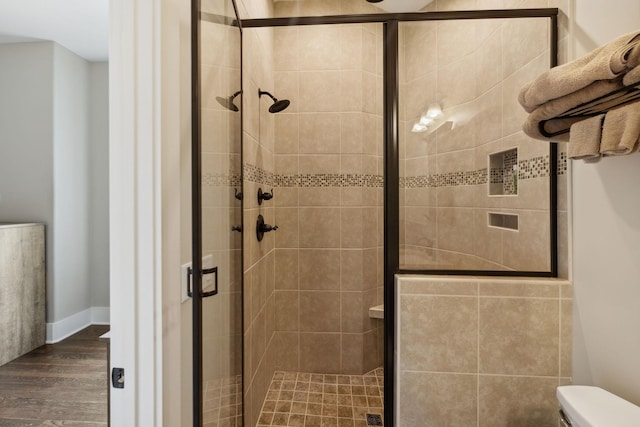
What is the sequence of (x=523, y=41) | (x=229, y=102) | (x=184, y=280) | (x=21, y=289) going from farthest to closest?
(x=21, y=289) < (x=523, y=41) < (x=229, y=102) < (x=184, y=280)

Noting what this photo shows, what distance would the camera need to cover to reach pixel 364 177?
2381mm

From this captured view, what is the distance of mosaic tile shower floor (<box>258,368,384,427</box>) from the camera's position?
73.7 inches

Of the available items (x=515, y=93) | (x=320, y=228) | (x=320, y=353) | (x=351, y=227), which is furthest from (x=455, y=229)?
(x=320, y=353)

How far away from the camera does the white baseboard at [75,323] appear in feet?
9.58

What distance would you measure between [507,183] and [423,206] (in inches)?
15.1

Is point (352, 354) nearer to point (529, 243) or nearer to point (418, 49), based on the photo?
point (529, 243)

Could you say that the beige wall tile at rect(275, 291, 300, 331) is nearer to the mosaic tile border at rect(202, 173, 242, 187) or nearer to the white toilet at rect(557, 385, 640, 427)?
the mosaic tile border at rect(202, 173, 242, 187)

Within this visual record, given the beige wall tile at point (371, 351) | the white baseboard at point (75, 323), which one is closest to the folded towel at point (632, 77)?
the beige wall tile at point (371, 351)

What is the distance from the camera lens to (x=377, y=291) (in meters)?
2.43

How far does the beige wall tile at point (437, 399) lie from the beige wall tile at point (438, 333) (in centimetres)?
4

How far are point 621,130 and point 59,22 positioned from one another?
3.67m

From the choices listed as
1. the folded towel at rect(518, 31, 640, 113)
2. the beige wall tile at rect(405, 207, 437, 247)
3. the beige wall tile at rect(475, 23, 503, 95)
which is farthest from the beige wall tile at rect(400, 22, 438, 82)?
the beige wall tile at rect(405, 207, 437, 247)

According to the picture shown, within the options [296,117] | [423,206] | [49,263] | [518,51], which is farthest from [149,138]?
[49,263]

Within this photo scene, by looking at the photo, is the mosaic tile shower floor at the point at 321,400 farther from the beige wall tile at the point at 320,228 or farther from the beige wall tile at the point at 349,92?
the beige wall tile at the point at 349,92
